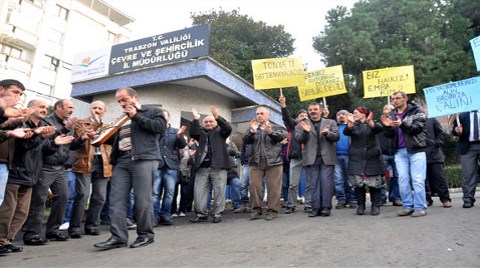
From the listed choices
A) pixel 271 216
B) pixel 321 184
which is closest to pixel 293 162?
pixel 321 184

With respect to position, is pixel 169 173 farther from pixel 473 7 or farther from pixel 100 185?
pixel 473 7

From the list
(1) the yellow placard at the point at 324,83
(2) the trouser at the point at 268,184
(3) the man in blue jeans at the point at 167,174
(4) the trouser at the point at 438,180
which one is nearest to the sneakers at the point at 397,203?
(4) the trouser at the point at 438,180

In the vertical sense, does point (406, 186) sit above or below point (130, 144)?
below

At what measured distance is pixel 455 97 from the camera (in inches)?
239

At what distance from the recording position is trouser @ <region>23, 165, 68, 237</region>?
470cm

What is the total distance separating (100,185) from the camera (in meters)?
5.56

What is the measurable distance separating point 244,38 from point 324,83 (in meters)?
19.6

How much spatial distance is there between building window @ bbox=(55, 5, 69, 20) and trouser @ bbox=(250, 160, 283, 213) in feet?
109

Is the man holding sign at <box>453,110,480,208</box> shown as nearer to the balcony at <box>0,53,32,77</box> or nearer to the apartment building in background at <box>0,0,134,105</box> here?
the apartment building in background at <box>0,0,134,105</box>

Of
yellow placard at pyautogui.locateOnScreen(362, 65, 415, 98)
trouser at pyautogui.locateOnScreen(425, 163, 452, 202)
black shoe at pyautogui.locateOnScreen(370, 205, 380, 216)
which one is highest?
yellow placard at pyautogui.locateOnScreen(362, 65, 415, 98)

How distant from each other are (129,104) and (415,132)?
4161mm

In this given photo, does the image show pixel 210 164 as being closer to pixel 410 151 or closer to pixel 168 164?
pixel 168 164

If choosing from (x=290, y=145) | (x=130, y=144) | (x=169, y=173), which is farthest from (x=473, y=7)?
(x=130, y=144)

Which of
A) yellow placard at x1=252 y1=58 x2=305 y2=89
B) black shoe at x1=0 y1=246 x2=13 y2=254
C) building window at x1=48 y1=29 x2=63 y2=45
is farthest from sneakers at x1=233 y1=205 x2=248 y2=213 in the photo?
building window at x1=48 y1=29 x2=63 y2=45
